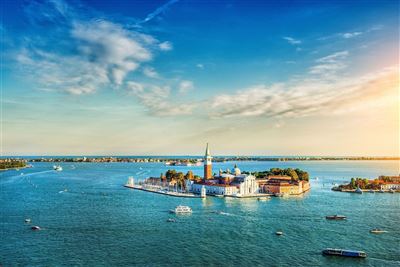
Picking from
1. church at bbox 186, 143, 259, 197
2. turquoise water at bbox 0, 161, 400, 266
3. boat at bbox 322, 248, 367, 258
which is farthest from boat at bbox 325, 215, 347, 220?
church at bbox 186, 143, 259, 197

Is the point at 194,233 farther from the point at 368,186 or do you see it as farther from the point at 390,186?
the point at 390,186

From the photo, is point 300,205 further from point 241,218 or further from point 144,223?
point 144,223

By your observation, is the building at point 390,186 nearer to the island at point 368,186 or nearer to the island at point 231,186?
the island at point 368,186

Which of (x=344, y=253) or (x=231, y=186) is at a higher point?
(x=231, y=186)

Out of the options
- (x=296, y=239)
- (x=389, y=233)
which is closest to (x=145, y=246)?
(x=296, y=239)

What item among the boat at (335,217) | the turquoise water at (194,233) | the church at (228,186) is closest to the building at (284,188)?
the church at (228,186)

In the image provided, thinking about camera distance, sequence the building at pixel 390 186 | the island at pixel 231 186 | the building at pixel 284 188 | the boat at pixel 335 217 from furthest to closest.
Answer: the building at pixel 390 186, the building at pixel 284 188, the island at pixel 231 186, the boat at pixel 335 217

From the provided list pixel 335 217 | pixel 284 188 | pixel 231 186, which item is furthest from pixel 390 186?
pixel 335 217

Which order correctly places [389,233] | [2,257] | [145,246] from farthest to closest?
[389,233] < [145,246] < [2,257]
